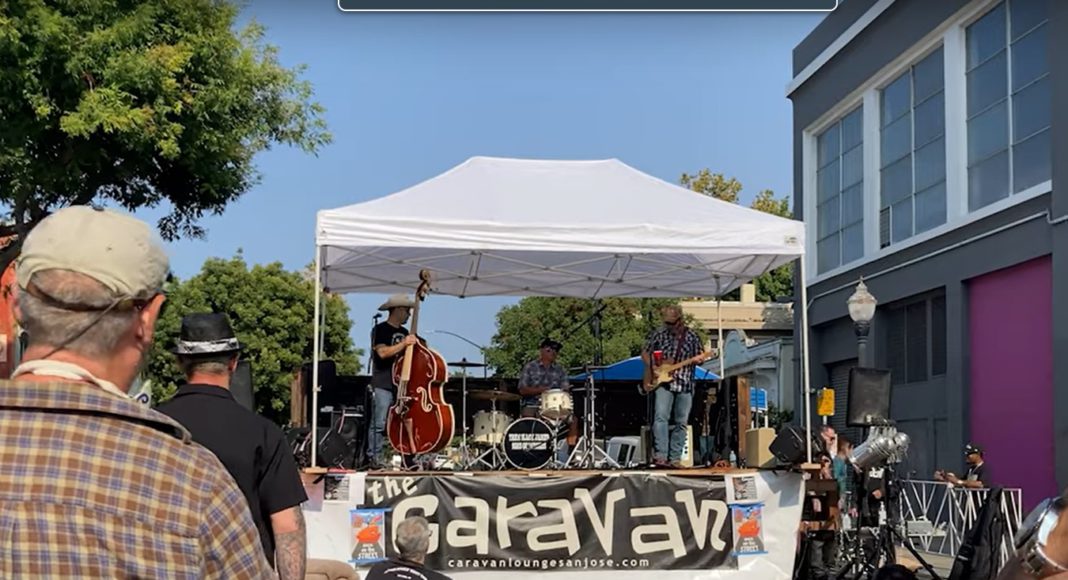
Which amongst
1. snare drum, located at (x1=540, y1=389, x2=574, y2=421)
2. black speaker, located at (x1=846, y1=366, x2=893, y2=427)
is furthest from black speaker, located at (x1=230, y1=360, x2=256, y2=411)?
black speaker, located at (x1=846, y1=366, x2=893, y2=427)

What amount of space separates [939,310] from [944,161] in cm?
247

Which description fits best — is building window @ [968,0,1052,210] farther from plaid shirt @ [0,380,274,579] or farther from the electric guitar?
plaid shirt @ [0,380,274,579]

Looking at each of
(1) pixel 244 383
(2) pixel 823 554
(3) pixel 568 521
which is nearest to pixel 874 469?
(2) pixel 823 554

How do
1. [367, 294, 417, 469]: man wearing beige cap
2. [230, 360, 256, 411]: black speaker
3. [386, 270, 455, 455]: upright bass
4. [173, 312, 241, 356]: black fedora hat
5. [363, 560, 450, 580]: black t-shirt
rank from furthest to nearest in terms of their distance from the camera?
[367, 294, 417, 469]: man wearing beige cap → [386, 270, 455, 455]: upright bass → [230, 360, 256, 411]: black speaker → [363, 560, 450, 580]: black t-shirt → [173, 312, 241, 356]: black fedora hat

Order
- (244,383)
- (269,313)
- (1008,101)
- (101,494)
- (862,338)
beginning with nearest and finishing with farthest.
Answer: (101,494) → (244,383) → (862,338) → (1008,101) → (269,313)

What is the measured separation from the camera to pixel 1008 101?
59.5ft

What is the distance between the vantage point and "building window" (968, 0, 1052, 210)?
677 inches

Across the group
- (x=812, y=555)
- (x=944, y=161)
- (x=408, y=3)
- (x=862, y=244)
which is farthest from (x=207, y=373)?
(x=862, y=244)

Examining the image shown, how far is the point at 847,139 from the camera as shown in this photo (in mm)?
25047

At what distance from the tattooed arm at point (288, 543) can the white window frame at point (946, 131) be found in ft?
49.3

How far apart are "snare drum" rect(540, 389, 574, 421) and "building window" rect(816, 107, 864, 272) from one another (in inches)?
539

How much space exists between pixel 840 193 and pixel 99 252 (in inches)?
976

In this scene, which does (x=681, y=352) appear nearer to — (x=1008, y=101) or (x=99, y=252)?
(x=1008, y=101)

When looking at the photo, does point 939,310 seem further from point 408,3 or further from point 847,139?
point 408,3
